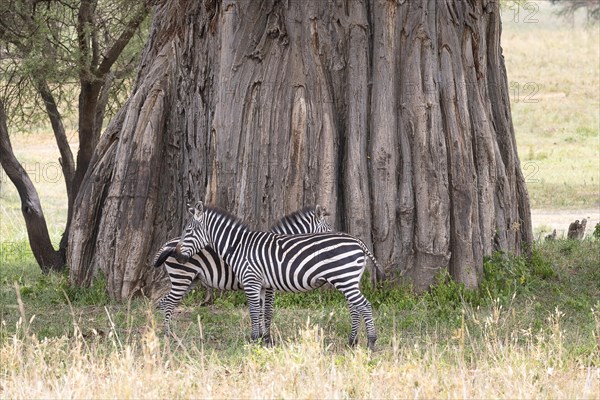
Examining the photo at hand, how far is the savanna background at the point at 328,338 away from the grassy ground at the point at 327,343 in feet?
0.06

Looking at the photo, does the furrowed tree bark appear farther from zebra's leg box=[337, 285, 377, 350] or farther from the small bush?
zebra's leg box=[337, 285, 377, 350]

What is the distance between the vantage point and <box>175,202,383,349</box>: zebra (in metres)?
8.62

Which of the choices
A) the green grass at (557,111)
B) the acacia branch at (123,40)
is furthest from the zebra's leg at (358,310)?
the green grass at (557,111)

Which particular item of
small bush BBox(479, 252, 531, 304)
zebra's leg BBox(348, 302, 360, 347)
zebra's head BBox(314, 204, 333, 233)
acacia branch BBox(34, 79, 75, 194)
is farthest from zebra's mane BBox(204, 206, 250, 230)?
acacia branch BBox(34, 79, 75, 194)

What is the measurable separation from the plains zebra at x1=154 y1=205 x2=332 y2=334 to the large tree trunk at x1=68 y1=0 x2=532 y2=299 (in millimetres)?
1372

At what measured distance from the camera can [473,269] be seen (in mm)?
11133

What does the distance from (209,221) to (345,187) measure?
94.4 inches

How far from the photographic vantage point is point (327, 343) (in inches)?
356

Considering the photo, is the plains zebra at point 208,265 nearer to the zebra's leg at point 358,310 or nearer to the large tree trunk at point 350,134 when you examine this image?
the zebra's leg at point 358,310

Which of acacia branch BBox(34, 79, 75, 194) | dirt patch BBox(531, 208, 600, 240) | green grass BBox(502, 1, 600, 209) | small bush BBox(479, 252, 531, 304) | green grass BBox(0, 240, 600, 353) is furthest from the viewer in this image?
green grass BBox(502, 1, 600, 209)

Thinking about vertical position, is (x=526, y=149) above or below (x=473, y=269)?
above

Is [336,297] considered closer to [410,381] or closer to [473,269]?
[473,269]

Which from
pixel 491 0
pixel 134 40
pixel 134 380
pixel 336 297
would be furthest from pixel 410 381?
pixel 134 40

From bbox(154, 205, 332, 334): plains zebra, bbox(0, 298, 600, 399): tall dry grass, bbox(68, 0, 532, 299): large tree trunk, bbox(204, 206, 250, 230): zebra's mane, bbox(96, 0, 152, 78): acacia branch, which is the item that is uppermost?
bbox(96, 0, 152, 78): acacia branch
